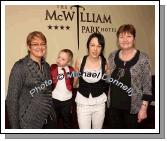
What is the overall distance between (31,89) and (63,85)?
20 centimetres

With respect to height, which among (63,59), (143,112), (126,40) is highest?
(126,40)

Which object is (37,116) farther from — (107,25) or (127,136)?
(107,25)

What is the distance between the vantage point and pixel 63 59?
2.04 metres

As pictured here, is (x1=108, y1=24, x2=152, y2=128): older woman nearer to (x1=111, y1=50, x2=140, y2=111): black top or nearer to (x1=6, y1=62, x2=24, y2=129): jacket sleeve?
(x1=111, y1=50, x2=140, y2=111): black top

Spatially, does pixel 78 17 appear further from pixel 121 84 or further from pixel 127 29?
pixel 121 84

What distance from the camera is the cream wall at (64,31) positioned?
6.66 ft

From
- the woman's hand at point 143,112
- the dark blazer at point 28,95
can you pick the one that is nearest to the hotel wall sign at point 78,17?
the dark blazer at point 28,95

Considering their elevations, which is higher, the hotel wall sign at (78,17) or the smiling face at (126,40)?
the hotel wall sign at (78,17)

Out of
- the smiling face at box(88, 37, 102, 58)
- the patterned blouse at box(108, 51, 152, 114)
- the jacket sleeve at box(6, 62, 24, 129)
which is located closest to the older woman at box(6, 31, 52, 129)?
the jacket sleeve at box(6, 62, 24, 129)

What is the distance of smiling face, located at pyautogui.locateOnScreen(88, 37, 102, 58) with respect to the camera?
2.04m

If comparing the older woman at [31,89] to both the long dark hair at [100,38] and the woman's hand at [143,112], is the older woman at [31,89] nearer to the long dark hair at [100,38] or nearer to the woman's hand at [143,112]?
the long dark hair at [100,38]

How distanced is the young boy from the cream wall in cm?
4

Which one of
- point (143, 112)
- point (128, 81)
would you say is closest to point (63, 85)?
point (128, 81)

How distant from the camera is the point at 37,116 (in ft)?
6.70
